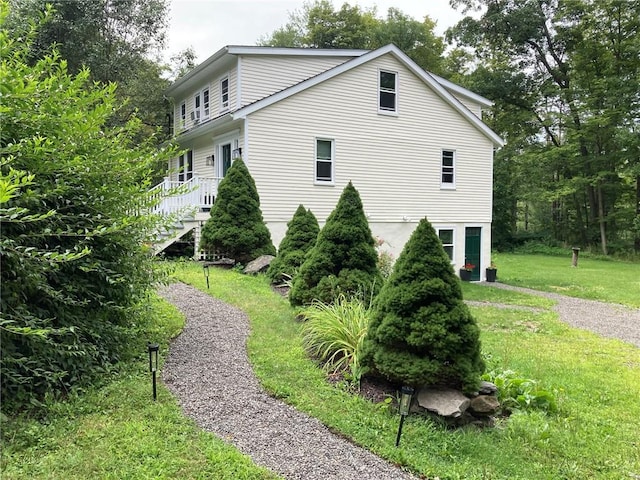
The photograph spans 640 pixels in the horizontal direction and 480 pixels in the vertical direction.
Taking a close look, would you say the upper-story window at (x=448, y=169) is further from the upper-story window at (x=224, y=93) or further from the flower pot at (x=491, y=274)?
the upper-story window at (x=224, y=93)

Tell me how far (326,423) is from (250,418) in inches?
24.7

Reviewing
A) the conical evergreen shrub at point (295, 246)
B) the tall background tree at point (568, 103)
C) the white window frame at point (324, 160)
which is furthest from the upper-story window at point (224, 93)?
the tall background tree at point (568, 103)

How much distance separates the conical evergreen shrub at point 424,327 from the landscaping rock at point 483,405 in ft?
0.66

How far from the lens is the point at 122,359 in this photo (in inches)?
181

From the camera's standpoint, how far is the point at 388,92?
15664 mm

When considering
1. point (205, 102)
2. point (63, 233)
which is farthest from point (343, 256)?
point (205, 102)

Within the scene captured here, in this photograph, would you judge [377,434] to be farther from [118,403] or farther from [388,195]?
[388,195]

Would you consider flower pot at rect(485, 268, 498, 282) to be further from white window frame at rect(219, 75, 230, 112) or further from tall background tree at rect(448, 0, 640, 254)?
tall background tree at rect(448, 0, 640, 254)

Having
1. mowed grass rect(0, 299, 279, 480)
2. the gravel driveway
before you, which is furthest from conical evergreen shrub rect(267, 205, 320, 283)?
mowed grass rect(0, 299, 279, 480)

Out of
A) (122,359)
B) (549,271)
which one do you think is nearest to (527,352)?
(122,359)

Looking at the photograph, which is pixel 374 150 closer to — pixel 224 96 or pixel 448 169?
pixel 448 169

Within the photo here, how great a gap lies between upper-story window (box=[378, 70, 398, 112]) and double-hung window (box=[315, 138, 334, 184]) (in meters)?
2.43

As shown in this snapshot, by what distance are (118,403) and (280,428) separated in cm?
136

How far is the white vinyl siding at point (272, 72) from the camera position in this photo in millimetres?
14930
